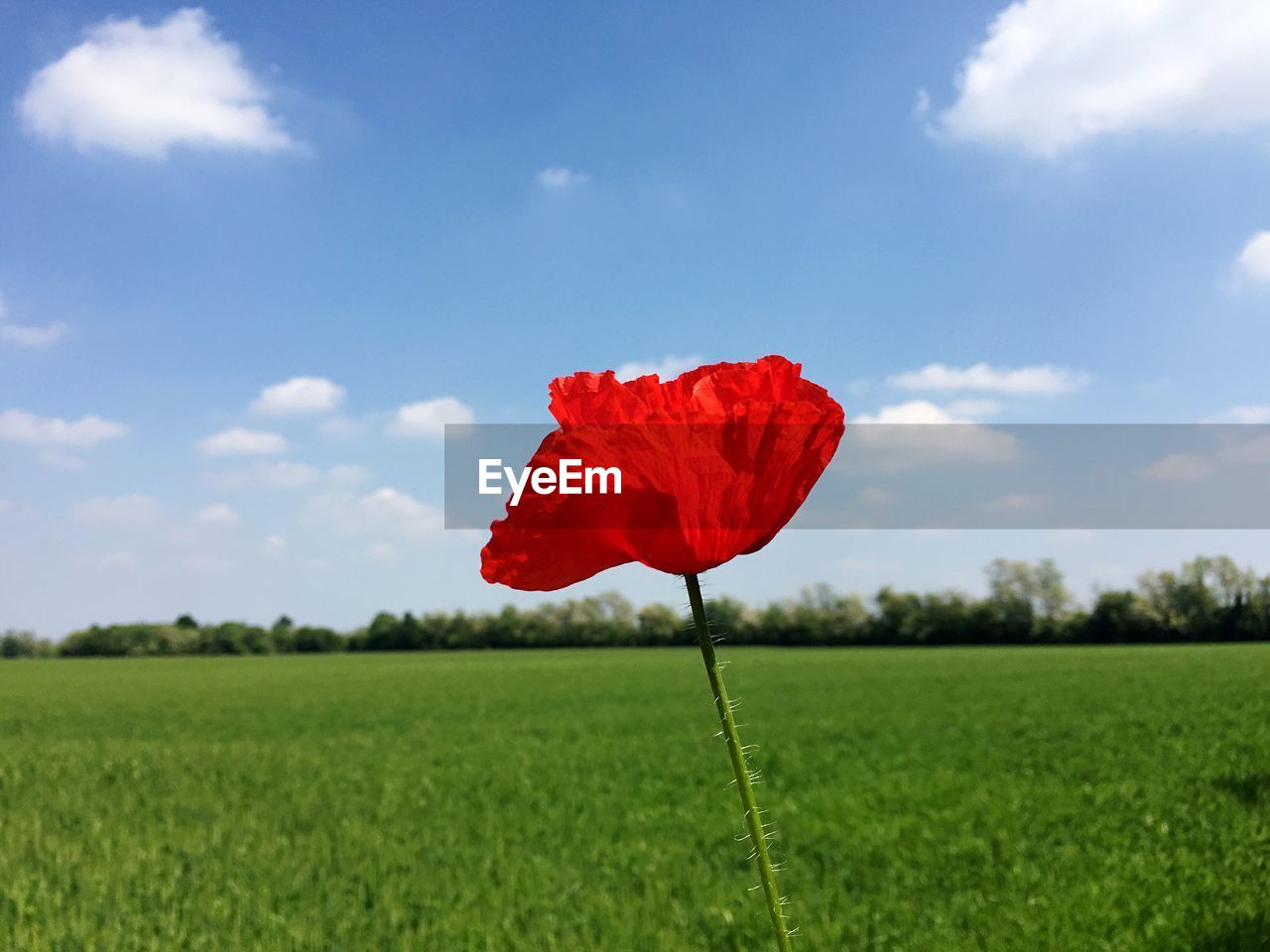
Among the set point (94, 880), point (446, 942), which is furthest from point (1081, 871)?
point (94, 880)

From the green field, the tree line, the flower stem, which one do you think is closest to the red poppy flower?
the flower stem

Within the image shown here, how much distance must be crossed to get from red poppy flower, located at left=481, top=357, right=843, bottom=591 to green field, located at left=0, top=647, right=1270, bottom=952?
495 centimetres

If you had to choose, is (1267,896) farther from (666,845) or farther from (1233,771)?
(1233,771)

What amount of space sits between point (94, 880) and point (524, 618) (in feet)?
251

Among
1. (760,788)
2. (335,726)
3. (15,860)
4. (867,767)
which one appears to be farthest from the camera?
(335,726)

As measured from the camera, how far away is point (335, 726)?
2014cm

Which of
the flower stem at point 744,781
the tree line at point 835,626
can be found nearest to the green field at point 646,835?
the flower stem at point 744,781

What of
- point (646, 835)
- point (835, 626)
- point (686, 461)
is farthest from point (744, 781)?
point (835, 626)

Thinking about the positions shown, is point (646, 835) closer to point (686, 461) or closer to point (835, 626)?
point (686, 461)

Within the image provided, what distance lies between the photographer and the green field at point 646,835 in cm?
533

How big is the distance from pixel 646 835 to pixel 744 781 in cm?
799

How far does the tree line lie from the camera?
65.6m

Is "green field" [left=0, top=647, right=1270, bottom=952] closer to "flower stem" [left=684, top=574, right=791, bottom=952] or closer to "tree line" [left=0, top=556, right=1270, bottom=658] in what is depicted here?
"flower stem" [left=684, top=574, right=791, bottom=952]

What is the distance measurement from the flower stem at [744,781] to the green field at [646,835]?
4929 millimetres
